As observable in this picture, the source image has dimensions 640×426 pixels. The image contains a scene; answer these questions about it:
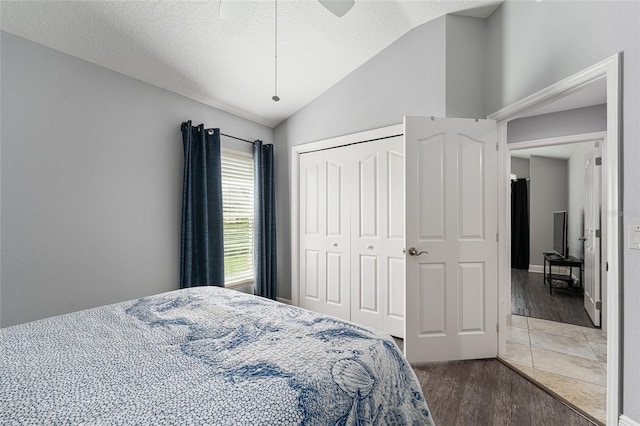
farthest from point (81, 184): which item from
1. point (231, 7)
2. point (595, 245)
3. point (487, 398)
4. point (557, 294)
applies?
point (557, 294)

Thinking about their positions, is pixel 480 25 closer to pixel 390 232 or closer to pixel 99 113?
pixel 390 232

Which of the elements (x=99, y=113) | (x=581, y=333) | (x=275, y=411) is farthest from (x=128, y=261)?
(x=581, y=333)

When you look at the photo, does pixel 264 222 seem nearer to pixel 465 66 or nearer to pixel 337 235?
pixel 337 235

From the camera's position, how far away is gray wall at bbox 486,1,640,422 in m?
1.52

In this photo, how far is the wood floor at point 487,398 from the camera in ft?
5.84

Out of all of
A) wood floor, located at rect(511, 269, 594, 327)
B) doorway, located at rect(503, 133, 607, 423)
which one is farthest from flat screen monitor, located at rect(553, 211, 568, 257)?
wood floor, located at rect(511, 269, 594, 327)

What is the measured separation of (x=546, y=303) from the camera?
13.3 ft

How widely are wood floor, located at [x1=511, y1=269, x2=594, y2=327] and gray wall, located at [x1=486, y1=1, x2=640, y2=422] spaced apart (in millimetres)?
2244

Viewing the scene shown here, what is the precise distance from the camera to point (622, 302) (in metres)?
1.58

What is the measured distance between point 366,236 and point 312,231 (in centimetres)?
73

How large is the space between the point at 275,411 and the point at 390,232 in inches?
94.0

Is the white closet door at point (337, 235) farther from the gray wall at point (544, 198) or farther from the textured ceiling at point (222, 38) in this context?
the gray wall at point (544, 198)

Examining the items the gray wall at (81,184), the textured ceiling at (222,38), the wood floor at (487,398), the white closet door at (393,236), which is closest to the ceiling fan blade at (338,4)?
the textured ceiling at (222,38)

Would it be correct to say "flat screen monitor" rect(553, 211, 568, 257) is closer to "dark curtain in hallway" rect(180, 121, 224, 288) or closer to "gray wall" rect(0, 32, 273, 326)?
"dark curtain in hallway" rect(180, 121, 224, 288)
